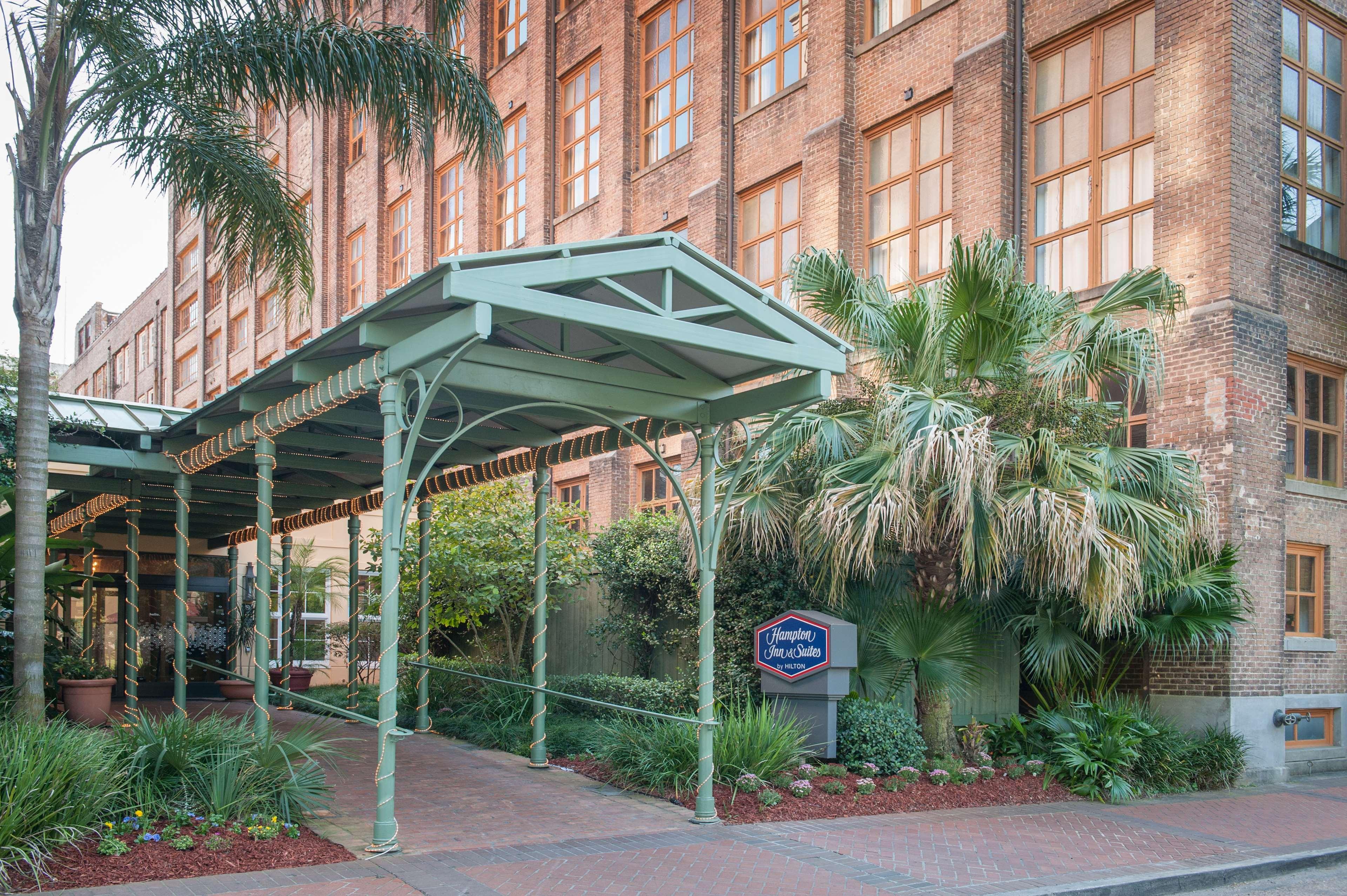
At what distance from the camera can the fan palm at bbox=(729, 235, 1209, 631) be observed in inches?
454

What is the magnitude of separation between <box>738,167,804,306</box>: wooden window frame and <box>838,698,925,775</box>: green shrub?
31.2ft

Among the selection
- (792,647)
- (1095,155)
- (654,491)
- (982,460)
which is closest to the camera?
(982,460)

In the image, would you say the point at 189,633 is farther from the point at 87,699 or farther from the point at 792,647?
the point at 792,647

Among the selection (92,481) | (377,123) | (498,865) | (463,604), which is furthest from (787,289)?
(498,865)

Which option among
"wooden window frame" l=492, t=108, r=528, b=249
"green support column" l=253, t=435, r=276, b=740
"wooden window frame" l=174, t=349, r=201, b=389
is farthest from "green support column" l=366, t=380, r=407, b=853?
"wooden window frame" l=174, t=349, r=201, b=389

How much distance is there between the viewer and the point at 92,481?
1515 cm

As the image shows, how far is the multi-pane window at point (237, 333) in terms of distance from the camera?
40.8 metres

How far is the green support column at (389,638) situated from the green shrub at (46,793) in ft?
5.98

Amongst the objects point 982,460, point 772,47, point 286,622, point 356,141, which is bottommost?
point 286,622

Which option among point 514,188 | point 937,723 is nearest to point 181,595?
point 937,723

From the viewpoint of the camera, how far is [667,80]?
951 inches

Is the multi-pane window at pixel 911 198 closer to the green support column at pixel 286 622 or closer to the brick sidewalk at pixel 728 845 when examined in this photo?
the brick sidewalk at pixel 728 845

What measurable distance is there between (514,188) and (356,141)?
9.65 meters

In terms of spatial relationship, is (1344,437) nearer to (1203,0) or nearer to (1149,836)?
(1203,0)
